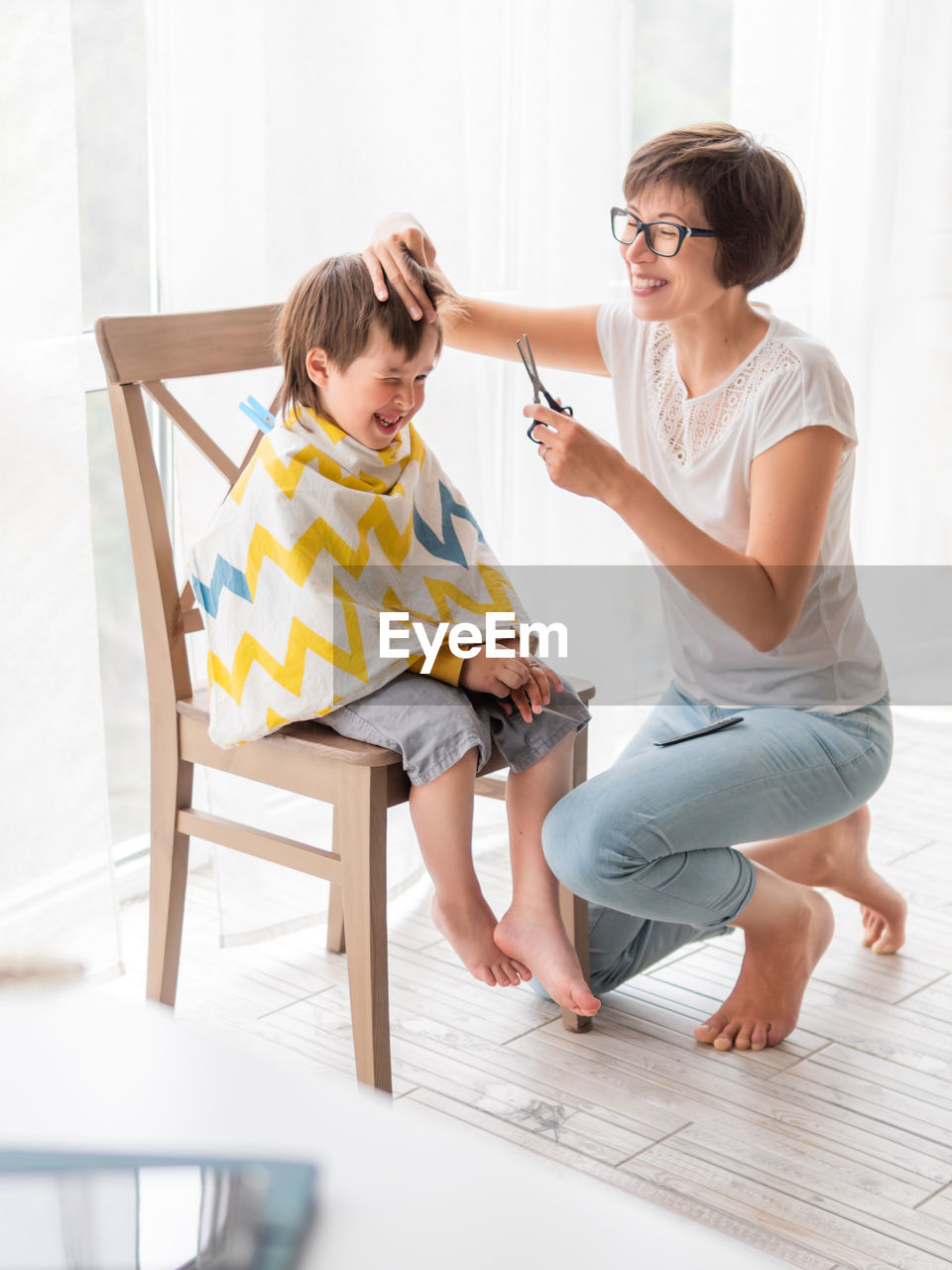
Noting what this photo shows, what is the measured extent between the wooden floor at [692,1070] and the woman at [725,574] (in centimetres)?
10

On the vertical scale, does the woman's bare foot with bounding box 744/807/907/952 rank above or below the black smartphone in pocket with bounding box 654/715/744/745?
below

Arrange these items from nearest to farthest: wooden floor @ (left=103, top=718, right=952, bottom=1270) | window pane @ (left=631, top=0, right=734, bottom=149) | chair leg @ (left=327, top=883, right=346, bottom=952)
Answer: wooden floor @ (left=103, top=718, right=952, bottom=1270)
chair leg @ (left=327, top=883, right=346, bottom=952)
window pane @ (left=631, top=0, right=734, bottom=149)

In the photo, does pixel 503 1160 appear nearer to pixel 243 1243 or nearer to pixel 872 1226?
pixel 243 1243

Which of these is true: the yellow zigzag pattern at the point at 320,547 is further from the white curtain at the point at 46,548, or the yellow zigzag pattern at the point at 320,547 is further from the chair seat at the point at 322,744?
the white curtain at the point at 46,548

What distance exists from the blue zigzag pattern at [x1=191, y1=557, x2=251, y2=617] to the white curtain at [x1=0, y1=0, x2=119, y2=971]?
30 centimetres

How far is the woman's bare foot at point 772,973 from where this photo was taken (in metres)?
1.82

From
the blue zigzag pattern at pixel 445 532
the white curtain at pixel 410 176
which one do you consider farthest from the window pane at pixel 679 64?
the blue zigzag pattern at pixel 445 532

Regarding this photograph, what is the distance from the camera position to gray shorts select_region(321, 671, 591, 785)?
1547 mm

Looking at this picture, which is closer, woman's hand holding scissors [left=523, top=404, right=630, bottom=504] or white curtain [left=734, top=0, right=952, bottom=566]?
woman's hand holding scissors [left=523, top=404, right=630, bottom=504]

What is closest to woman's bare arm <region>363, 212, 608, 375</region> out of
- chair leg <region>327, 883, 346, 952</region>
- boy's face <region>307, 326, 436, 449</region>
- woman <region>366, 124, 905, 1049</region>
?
woman <region>366, 124, 905, 1049</region>

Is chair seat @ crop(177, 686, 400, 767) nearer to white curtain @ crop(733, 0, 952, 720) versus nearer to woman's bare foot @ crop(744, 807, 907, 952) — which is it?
woman's bare foot @ crop(744, 807, 907, 952)

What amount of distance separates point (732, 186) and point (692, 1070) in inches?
43.6

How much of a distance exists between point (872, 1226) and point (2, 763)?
1214mm

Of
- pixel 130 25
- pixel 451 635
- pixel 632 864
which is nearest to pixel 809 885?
pixel 632 864
